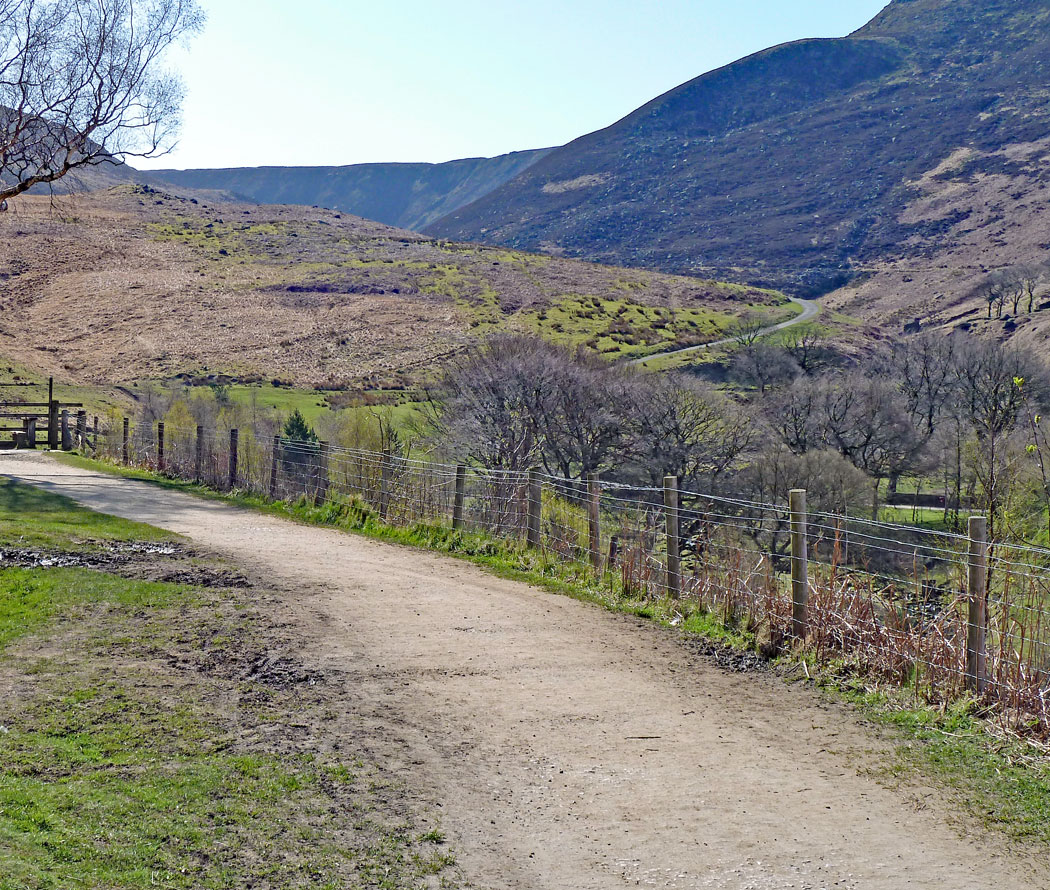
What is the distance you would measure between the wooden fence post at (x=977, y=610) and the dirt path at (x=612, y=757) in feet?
3.05

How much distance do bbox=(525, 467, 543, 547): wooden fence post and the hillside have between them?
2086 inches

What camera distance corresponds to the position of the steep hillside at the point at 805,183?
454ft

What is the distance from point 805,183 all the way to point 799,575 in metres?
163

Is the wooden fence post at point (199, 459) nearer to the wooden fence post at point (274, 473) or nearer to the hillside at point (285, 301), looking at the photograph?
the wooden fence post at point (274, 473)

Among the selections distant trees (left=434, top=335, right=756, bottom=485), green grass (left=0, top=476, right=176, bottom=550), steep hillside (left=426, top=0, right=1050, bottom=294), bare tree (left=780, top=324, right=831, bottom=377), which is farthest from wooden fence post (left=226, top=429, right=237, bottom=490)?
steep hillside (left=426, top=0, right=1050, bottom=294)

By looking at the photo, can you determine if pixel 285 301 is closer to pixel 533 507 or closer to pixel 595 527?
pixel 533 507

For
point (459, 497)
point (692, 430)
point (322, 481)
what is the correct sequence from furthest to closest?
point (692, 430) → point (322, 481) → point (459, 497)

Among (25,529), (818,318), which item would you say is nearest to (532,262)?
(818,318)

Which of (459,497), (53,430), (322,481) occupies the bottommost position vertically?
(322,481)

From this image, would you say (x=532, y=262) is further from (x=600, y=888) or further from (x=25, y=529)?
(x=600, y=888)

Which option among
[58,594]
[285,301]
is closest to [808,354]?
[285,301]

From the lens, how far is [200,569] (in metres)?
12.4

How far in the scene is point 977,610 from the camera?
7270 mm

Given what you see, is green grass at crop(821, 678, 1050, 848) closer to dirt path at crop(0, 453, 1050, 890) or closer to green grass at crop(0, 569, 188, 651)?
dirt path at crop(0, 453, 1050, 890)
